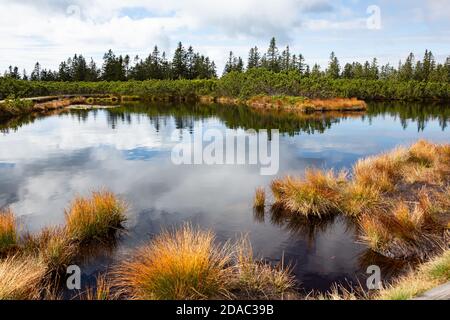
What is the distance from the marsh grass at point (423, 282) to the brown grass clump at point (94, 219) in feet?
22.1

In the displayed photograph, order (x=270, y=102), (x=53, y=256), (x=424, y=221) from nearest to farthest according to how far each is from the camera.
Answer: (x=53, y=256), (x=424, y=221), (x=270, y=102)

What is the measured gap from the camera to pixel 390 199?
12945mm

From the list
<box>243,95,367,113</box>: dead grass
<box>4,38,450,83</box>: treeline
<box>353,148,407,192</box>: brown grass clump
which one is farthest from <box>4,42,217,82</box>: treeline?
<box>353,148,407,192</box>: brown grass clump

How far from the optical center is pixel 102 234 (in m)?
10.8

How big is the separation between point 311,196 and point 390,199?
239cm

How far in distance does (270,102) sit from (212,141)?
104 ft

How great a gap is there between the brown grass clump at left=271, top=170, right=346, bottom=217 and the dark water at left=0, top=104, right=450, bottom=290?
0.58 m

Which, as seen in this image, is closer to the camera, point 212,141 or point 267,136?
point 212,141

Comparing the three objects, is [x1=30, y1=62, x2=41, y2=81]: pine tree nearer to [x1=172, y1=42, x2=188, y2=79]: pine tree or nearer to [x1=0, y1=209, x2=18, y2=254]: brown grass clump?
[x1=172, y1=42, x2=188, y2=79]: pine tree

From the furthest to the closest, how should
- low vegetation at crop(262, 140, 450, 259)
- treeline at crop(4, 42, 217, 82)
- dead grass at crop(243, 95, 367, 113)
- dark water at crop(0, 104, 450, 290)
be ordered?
treeline at crop(4, 42, 217, 82) < dead grass at crop(243, 95, 367, 113) < dark water at crop(0, 104, 450, 290) < low vegetation at crop(262, 140, 450, 259)

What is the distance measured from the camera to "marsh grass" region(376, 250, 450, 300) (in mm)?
6070

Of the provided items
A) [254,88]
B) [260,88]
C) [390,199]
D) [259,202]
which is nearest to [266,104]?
[260,88]
